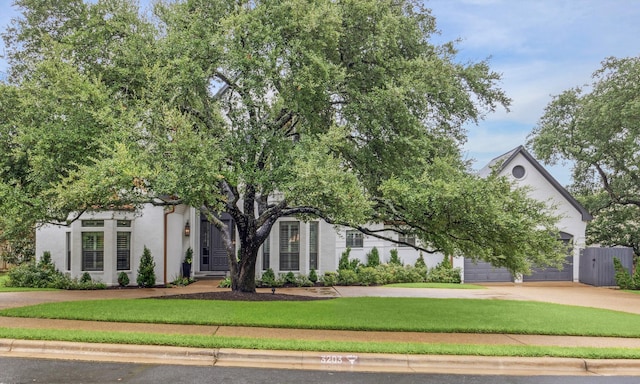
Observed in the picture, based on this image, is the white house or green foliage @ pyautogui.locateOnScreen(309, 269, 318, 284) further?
green foliage @ pyautogui.locateOnScreen(309, 269, 318, 284)

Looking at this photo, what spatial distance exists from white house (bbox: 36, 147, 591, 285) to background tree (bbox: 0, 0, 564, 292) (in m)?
3.37

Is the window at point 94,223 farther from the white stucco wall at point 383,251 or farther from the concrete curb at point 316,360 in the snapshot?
the concrete curb at point 316,360

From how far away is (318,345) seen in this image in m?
8.02

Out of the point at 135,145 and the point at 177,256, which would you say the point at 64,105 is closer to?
the point at 135,145

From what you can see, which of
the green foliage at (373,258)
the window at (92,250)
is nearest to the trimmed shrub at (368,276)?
the green foliage at (373,258)

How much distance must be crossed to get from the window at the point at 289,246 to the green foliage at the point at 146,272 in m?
5.03

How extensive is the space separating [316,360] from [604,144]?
2268cm

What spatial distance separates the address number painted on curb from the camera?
24.7 ft

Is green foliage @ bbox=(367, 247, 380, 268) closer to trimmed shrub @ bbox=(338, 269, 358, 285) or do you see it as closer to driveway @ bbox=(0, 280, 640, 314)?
trimmed shrub @ bbox=(338, 269, 358, 285)

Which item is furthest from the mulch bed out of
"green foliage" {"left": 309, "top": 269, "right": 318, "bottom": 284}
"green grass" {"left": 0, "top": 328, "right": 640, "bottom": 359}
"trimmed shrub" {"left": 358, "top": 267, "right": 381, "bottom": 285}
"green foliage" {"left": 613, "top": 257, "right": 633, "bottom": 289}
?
"green foliage" {"left": 613, "top": 257, "right": 633, "bottom": 289}

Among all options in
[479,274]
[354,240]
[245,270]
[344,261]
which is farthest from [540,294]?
[245,270]

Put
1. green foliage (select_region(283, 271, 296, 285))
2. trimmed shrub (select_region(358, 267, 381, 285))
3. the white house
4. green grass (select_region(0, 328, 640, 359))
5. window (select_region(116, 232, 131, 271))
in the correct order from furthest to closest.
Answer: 1. trimmed shrub (select_region(358, 267, 381, 285))
2. green foliage (select_region(283, 271, 296, 285))
3. window (select_region(116, 232, 131, 271))
4. the white house
5. green grass (select_region(0, 328, 640, 359))

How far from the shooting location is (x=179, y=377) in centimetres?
659

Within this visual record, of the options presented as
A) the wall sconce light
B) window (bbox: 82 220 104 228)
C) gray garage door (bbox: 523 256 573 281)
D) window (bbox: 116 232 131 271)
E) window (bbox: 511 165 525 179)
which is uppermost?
window (bbox: 511 165 525 179)
